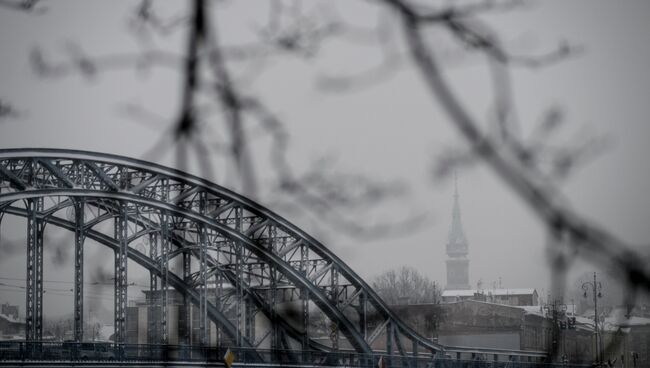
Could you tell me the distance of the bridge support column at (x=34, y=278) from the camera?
40.3 m

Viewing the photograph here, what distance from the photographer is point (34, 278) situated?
41156 millimetres

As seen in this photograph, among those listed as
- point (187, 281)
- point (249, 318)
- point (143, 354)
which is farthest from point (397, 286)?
point (249, 318)

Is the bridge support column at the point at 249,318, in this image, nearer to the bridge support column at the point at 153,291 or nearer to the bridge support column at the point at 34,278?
the bridge support column at the point at 153,291

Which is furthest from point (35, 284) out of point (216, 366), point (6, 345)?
point (216, 366)

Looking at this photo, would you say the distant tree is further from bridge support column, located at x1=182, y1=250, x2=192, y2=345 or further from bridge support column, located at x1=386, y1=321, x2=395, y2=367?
bridge support column, located at x1=386, y1=321, x2=395, y2=367

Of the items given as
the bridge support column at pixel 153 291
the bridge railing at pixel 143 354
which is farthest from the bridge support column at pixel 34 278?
the bridge support column at pixel 153 291

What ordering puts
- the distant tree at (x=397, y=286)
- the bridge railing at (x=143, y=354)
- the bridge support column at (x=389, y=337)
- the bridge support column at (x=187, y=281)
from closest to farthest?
the bridge support column at (x=187, y=281) → the distant tree at (x=397, y=286) → the bridge railing at (x=143, y=354) → the bridge support column at (x=389, y=337)

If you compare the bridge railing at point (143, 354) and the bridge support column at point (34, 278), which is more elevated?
the bridge support column at point (34, 278)

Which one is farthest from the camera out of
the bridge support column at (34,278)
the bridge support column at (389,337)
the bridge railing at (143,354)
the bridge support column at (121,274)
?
the bridge support column at (389,337)

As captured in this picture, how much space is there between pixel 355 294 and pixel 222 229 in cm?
1030

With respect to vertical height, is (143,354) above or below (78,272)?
below

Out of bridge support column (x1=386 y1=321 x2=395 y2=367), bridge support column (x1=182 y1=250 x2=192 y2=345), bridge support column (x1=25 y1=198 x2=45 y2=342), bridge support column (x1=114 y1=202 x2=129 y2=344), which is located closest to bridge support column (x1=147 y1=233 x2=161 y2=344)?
bridge support column (x1=114 y1=202 x2=129 y2=344)

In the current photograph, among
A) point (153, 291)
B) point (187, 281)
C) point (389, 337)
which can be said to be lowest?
point (389, 337)

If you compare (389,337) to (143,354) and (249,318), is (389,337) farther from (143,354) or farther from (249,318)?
(143,354)
